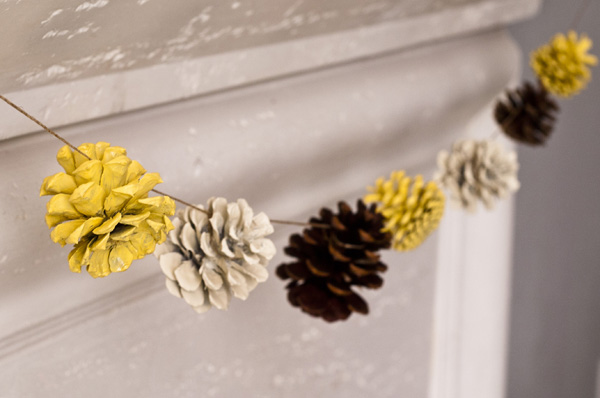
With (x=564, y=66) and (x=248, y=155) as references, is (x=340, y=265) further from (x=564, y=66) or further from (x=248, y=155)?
(x=564, y=66)

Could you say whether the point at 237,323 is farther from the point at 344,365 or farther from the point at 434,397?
the point at 434,397

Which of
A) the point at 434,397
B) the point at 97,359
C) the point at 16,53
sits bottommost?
the point at 434,397

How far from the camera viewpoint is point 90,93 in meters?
0.19


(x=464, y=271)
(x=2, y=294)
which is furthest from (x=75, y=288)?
(x=464, y=271)

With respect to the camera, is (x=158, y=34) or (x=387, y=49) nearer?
(x=158, y=34)

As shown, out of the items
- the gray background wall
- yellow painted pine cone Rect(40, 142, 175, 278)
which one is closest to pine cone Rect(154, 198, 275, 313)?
yellow painted pine cone Rect(40, 142, 175, 278)

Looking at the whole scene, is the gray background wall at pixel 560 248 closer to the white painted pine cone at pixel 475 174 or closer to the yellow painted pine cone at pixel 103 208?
the white painted pine cone at pixel 475 174

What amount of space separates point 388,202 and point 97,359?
0.39 ft

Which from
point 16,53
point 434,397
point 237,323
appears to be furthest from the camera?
point 434,397

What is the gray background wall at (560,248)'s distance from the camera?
464mm

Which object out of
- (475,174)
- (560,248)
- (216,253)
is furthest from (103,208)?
(560,248)

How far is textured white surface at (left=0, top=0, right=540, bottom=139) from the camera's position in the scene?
0.16 metres

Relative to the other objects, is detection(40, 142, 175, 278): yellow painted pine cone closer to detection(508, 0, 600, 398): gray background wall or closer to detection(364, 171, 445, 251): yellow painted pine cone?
detection(364, 171, 445, 251): yellow painted pine cone

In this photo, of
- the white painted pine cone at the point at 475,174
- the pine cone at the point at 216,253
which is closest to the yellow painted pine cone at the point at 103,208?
the pine cone at the point at 216,253
